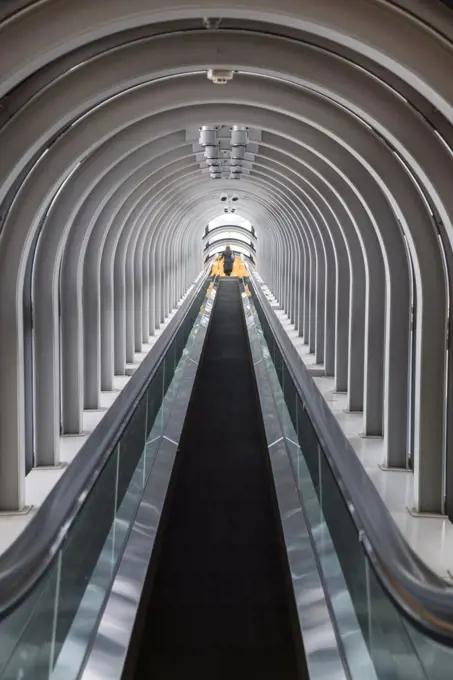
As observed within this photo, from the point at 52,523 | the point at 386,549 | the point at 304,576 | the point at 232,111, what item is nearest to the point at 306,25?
the point at 386,549

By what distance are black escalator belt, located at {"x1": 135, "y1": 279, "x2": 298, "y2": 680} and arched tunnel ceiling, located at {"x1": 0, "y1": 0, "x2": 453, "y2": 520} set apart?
1.67 m

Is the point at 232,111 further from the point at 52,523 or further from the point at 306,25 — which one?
the point at 52,523

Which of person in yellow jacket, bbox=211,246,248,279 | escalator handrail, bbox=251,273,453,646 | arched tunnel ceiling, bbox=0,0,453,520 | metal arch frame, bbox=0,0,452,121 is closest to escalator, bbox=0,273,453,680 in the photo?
escalator handrail, bbox=251,273,453,646

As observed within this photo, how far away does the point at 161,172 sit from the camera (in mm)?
13328

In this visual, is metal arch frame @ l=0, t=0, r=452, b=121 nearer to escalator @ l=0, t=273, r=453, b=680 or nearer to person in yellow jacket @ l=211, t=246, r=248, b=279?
escalator @ l=0, t=273, r=453, b=680

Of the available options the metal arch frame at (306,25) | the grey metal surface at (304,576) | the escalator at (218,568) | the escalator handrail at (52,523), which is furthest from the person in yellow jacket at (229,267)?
the metal arch frame at (306,25)

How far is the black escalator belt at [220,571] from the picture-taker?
20.0ft

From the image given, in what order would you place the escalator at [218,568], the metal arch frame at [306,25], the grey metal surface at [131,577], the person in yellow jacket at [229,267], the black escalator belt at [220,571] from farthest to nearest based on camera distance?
1. the person in yellow jacket at [229,267]
2. the black escalator belt at [220,571]
3. the grey metal surface at [131,577]
4. the metal arch frame at [306,25]
5. the escalator at [218,568]

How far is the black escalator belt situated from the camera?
6.10 metres

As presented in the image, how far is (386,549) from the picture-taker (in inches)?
206

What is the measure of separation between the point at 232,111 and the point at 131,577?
199 inches

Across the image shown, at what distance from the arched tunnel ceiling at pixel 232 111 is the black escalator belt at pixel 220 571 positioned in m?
1.67

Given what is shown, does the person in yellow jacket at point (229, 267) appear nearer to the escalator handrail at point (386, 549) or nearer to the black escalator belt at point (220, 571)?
the black escalator belt at point (220, 571)

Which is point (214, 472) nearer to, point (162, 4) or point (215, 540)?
point (215, 540)
